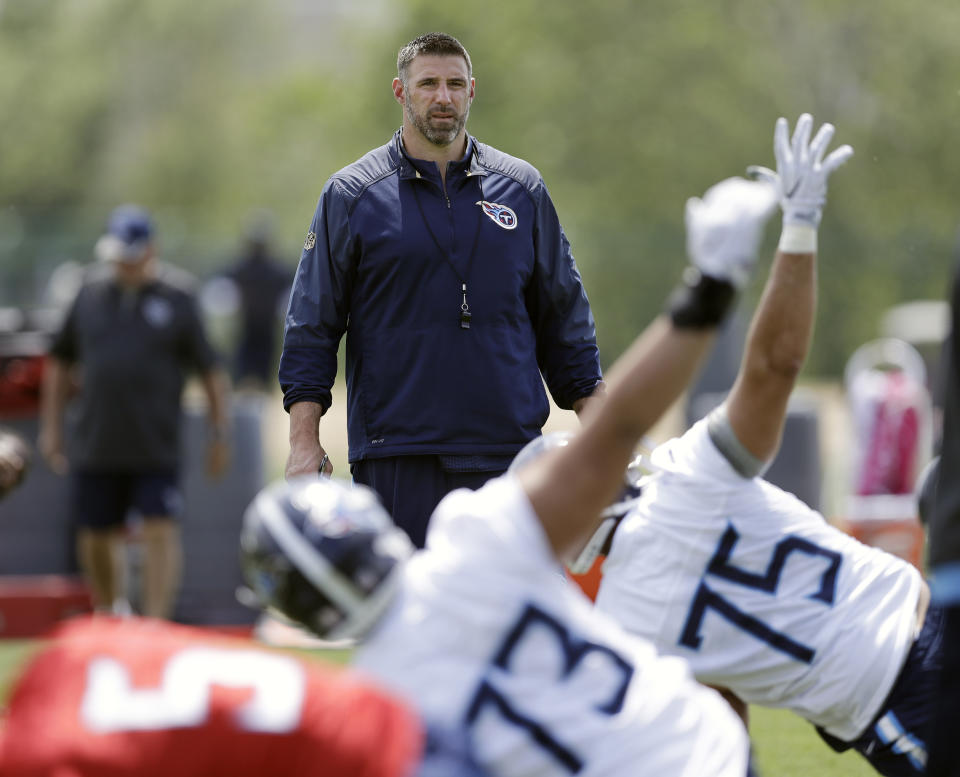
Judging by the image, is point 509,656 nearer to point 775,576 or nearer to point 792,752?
point 775,576

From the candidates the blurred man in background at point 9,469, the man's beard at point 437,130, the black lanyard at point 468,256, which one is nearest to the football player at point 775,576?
the black lanyard at point 468,256

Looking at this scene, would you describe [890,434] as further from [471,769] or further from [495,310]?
[471,769]

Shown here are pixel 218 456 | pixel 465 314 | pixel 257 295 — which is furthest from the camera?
pixel 257 295

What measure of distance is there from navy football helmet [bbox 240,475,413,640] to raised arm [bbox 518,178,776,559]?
0.32 m

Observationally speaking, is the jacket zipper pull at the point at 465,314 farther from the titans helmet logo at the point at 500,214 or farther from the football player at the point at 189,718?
the football player at the point at 189,718

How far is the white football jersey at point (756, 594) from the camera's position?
13.1 feet

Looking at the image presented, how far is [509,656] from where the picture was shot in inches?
122

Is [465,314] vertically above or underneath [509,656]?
above

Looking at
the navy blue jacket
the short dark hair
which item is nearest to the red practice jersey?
the navy blue jacket

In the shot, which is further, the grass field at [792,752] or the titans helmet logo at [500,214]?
the grass field at [792,752]

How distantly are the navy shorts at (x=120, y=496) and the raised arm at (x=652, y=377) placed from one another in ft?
21.0

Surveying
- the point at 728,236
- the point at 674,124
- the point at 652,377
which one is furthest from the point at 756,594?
the point at 674,124

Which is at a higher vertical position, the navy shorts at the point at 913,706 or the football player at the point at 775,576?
the football player at the point at 775,576

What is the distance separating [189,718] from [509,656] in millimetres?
657
